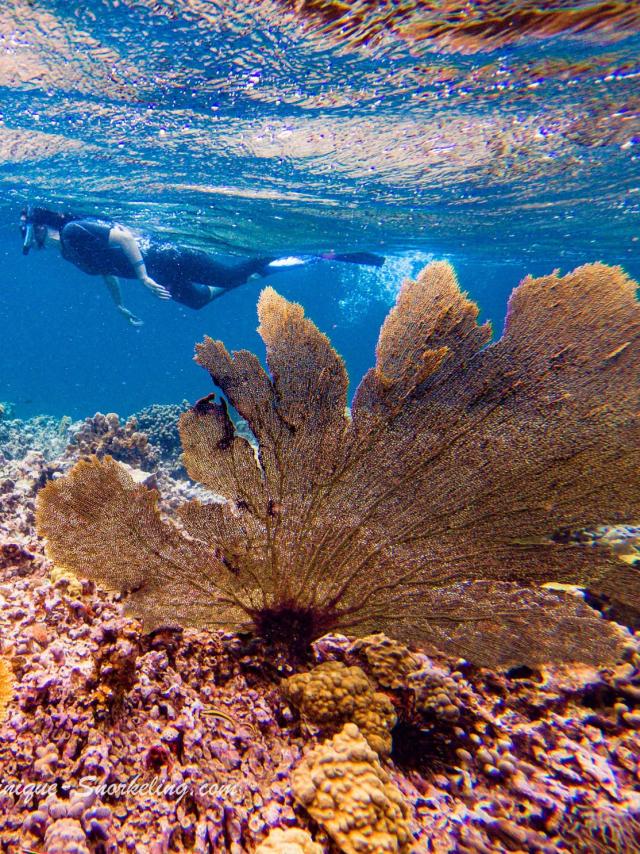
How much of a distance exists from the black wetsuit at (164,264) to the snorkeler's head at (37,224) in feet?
2.32

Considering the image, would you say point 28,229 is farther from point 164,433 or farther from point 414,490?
point 414,490

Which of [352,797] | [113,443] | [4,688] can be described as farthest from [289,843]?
[113,443]

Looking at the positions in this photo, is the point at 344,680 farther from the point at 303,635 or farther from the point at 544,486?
the point at 544,486

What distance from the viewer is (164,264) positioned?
46.5 feet

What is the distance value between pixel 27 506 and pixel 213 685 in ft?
14.6

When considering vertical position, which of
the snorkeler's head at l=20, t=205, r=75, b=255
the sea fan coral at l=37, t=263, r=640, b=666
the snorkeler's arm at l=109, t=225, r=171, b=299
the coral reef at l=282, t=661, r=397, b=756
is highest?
the snorkeler's head at l=20, t=205, r=75, b=255

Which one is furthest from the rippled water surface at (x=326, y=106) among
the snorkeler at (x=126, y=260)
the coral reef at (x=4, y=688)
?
the coral reef at (x=4, y=688)

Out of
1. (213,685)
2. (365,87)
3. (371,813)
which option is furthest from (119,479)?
(365,87)

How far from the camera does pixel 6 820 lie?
1711 mm

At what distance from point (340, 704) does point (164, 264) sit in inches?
584

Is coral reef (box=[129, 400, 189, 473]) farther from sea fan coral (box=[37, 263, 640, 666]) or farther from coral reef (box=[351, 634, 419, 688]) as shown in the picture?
coral reef (box=[351, 634, 419, 688])

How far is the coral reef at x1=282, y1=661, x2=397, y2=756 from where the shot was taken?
245 cm

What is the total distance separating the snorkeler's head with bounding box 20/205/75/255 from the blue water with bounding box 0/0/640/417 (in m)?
1.76

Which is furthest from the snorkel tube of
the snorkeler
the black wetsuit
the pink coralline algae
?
the pink coralline algae
